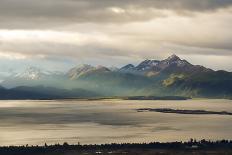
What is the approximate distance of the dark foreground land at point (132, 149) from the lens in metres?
166

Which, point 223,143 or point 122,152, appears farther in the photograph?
point 223,143

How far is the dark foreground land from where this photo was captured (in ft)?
546

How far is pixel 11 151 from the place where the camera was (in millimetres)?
168000

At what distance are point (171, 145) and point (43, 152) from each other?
47.6 m

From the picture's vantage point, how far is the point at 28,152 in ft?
549

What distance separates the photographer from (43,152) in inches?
6594

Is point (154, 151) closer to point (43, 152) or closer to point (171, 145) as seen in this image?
point (171, 145)

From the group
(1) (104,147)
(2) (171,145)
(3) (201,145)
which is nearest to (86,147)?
(1) (104,147)

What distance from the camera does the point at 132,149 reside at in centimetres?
17362

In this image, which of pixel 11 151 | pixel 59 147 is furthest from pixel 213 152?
pixel 11 151

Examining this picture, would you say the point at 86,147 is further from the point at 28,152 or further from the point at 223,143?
the point at 223,143

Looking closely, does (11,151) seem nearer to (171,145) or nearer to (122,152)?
(122,152)

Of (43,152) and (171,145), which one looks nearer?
(43,152)

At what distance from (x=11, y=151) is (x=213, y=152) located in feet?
227
